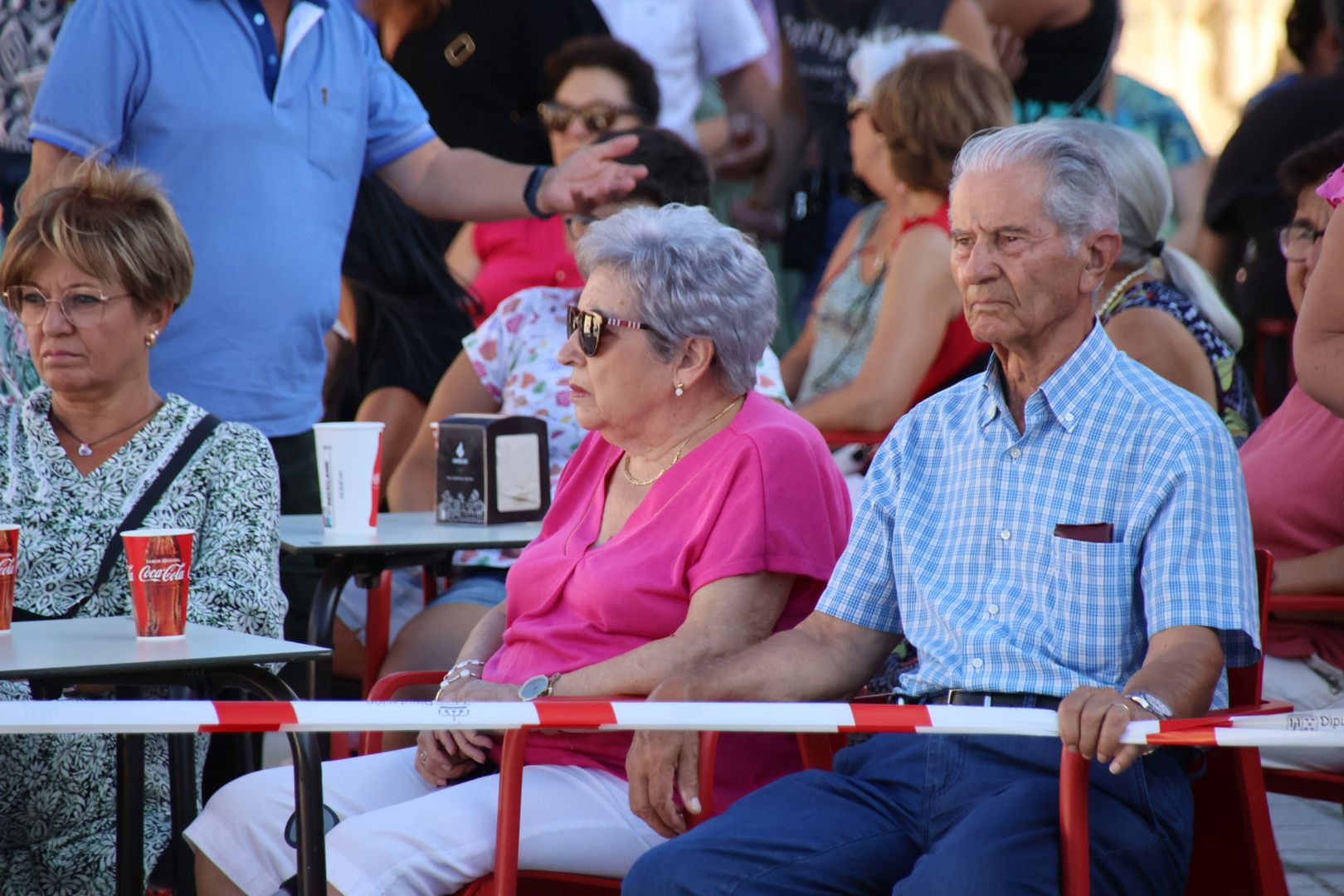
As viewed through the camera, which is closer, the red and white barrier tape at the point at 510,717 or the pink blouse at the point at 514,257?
the red and white barrier tape at the point at 510,717

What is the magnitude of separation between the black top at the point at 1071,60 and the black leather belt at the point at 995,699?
377 centimetres

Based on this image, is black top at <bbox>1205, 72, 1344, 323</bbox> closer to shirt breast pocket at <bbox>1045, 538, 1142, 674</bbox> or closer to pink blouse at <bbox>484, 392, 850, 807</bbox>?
pink blouse at <bbox>484, 392, 850, 807</bbox>

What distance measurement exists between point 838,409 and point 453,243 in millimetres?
1552

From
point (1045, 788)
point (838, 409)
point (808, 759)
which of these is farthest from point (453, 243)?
point (1045, 788)

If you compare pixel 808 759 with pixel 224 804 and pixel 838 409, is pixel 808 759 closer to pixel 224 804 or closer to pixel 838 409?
pixel 224 804

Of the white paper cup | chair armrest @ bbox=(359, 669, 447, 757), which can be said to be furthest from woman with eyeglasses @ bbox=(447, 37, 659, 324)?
chair armrest @ bbox=(359, 669, 447, 757)

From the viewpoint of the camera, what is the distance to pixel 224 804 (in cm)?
271

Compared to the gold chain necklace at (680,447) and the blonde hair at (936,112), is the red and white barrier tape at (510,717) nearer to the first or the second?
the gold chain necklace at (680,447)

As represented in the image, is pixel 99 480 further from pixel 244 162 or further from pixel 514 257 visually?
pixel 514 257

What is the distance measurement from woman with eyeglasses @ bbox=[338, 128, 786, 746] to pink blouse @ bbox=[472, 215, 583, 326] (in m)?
0.61

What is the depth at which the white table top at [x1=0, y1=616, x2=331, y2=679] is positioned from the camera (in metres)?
2.32

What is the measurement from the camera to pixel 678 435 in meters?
2.86

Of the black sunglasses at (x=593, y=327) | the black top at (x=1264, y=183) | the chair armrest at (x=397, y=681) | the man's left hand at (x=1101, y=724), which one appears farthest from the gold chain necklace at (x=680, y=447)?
the black top at (x=1264, y=183)

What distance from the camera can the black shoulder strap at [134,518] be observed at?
9.73 ft
